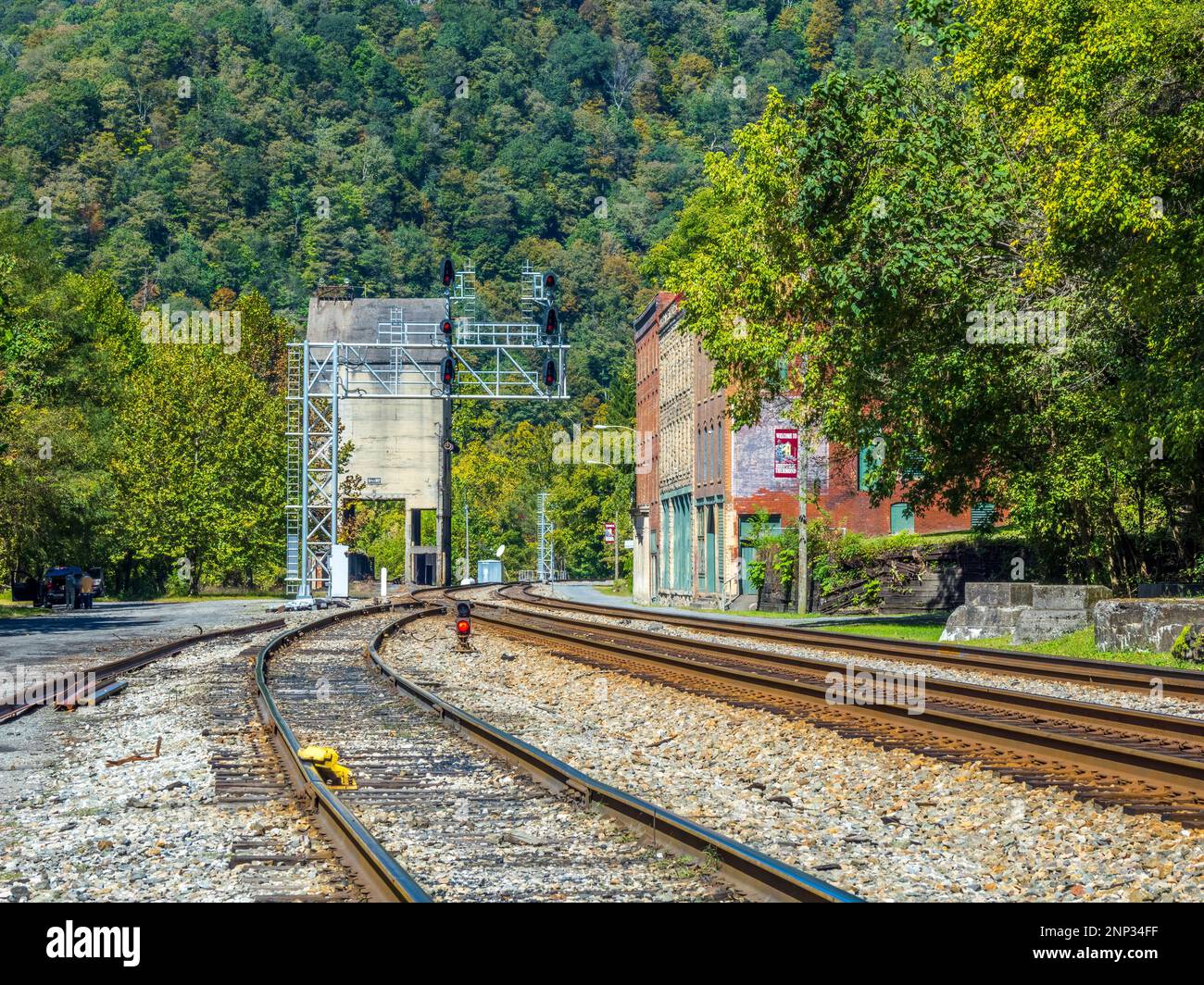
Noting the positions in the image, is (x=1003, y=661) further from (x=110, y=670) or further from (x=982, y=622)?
(x=110, y=670)

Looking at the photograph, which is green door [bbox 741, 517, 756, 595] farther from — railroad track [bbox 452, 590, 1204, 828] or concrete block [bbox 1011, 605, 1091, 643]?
railroad track [bbox 452, 590, 1204, 828]

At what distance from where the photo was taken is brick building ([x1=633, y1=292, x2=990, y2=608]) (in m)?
57.9

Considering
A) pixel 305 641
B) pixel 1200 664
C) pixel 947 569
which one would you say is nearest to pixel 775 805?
pixel 1200 664

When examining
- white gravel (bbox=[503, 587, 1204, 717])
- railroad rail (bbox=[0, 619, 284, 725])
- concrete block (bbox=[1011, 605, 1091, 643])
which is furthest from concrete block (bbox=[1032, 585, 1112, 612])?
railroad rail (bbox=[0, 619, 284, 725])

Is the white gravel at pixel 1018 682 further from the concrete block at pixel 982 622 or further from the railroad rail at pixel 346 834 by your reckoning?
the railroad rail at pixel 346 834

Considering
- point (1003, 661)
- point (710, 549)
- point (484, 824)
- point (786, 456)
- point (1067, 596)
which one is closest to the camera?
point (484, 824)

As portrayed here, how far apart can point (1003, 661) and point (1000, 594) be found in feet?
20.5

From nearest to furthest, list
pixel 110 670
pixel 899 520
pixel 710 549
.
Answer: pixel 110 670 → pixel 899 520 → pixel 710 549

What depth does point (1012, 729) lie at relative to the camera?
549 inches

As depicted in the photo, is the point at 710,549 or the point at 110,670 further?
the point at 710,549

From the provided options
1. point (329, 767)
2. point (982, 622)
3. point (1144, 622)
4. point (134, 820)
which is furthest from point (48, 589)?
point (134, 820)

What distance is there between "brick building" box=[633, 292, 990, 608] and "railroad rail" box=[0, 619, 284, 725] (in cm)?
1539

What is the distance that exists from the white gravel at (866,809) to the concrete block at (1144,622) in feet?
27.3
